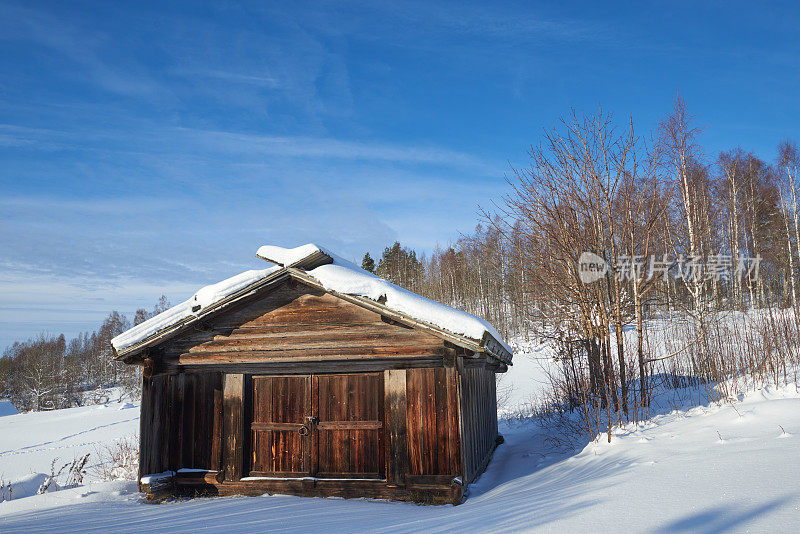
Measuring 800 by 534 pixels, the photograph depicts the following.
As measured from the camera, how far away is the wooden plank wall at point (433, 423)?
7473mm

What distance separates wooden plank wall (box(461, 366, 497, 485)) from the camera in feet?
26.0

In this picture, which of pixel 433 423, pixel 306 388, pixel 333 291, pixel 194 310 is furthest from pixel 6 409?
pixel 433 423

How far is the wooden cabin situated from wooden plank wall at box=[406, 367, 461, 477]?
16 mm

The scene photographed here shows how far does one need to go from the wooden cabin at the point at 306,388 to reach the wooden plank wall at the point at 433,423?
0.02 m

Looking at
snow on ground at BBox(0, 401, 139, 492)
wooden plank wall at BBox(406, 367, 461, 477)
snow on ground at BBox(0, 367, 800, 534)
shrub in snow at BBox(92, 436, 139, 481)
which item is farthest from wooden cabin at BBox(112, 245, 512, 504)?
snow on ground at BBox(0, 401, 139, 492)

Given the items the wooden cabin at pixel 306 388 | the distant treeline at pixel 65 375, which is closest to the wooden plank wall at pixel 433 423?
the wooden cabin at pixel 306 388

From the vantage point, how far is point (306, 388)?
8.41 meters

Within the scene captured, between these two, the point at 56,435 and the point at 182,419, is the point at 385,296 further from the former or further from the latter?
the point at 56,435

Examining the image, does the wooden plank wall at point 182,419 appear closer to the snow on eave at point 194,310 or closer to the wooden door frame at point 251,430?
the wooden door frame at point 251,430

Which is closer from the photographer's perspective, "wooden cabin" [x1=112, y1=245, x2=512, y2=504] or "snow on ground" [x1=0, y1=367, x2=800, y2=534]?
"snow on ground" [x1=0, y1=367, x2=800, y2=534]

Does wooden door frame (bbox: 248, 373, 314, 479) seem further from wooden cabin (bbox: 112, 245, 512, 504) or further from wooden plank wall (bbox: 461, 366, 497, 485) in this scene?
wooden plank wall (bbox: 461, 366, 497, 485)

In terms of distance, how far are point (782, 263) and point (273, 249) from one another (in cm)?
3153

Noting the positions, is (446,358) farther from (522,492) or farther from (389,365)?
(522,492)

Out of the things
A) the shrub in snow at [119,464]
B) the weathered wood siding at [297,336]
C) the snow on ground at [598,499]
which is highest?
the weathered wood siding at [297,336]
